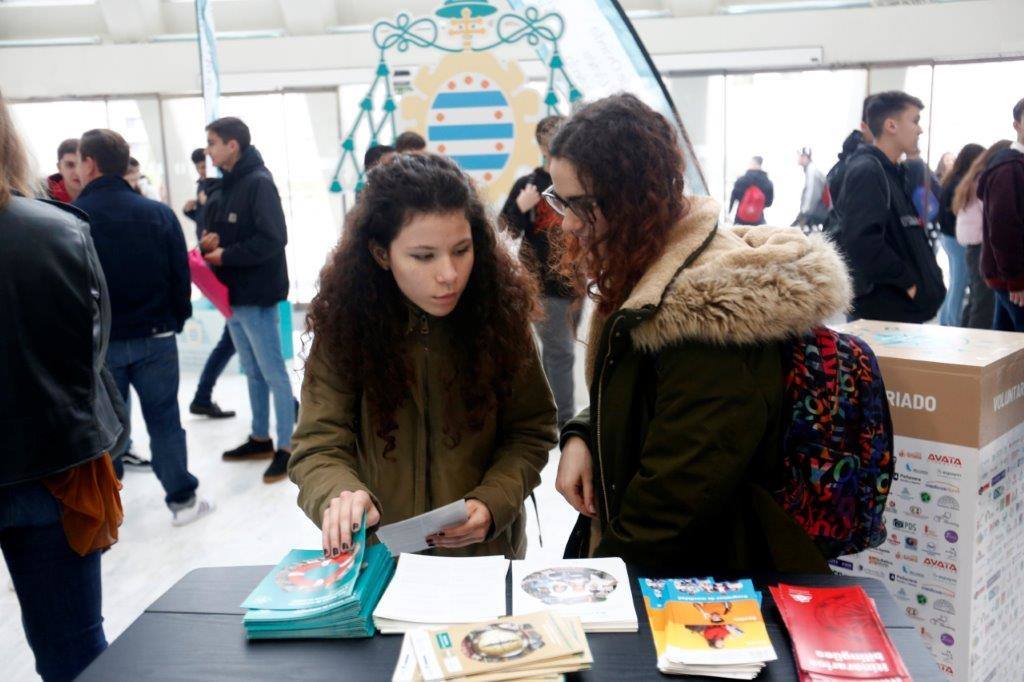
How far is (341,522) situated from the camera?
136 centimetres

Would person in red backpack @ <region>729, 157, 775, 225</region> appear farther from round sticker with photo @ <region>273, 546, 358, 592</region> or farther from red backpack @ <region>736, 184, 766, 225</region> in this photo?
round sticker with photo @ <region>273, 546, 358, 592</region>

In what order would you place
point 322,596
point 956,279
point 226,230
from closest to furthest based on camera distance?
point 322,596, point 226,230, point 956,279

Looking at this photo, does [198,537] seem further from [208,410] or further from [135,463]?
[208,410]

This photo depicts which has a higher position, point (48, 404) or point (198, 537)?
point (48, 404)

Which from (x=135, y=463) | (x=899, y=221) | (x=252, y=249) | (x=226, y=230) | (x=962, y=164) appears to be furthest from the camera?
(x=962, y=164)

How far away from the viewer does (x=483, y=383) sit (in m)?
1.66

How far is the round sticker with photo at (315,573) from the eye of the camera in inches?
50.1

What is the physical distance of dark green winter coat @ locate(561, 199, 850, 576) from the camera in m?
1.31

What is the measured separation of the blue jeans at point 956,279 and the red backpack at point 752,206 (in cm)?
160

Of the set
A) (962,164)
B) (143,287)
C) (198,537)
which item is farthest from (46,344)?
(962,164)

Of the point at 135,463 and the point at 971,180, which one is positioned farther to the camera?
the point at 971,180

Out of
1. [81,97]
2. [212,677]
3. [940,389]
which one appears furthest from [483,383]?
[81,97]

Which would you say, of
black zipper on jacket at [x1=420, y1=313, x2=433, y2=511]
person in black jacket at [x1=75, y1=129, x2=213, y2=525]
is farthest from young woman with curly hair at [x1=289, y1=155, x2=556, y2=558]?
person in black jacket at [x1=75, y1=129, x2=213, y2=525]

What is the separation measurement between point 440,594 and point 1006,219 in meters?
3.36
